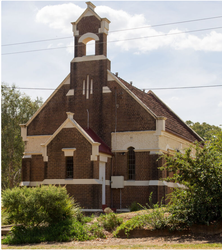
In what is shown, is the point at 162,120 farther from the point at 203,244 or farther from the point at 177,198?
the point at 203,244

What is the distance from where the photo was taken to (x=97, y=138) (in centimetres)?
2928

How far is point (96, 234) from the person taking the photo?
16297 mm

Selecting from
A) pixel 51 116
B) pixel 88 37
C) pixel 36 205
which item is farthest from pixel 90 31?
pixel 36 205

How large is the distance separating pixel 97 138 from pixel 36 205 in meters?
13.0

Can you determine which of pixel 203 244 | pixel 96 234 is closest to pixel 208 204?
pixel 203 244

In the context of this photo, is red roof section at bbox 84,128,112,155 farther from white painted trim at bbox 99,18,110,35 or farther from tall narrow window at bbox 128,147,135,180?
white painted trim at bbox 99,18,110,35

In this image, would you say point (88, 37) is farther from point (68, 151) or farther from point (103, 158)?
point (103, 158)

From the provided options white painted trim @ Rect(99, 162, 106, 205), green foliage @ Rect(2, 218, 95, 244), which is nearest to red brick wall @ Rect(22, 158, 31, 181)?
white painted trim @ Rect(99, 162, 106, 205)

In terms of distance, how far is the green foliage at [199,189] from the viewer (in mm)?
15070

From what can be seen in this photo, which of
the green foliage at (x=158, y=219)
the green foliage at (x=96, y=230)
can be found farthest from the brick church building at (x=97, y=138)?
the green foliage at (x=158, y=219)

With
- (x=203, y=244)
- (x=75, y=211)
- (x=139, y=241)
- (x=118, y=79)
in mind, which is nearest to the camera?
(x=203, y=244)

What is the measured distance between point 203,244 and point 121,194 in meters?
15.7

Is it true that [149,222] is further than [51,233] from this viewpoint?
No

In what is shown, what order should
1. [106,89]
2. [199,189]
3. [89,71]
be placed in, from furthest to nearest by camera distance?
[89,71]
[106,89]
[199,189]
